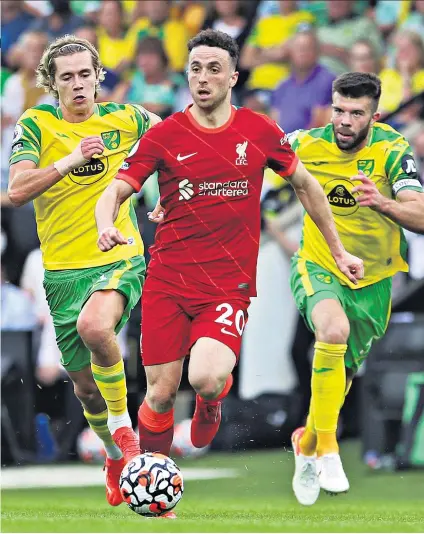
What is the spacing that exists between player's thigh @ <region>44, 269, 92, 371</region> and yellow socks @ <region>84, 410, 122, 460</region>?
16.7 inches

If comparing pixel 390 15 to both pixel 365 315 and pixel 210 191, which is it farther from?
pixel 210 191

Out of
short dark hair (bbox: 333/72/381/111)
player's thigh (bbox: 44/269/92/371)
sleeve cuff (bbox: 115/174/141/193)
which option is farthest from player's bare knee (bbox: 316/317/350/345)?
sleeve cuff (bbox: 115/174/141/193)

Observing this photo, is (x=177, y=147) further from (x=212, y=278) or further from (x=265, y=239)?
(x=265, y=239)

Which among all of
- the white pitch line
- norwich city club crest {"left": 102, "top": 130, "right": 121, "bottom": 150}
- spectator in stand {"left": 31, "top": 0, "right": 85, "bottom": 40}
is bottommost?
the white pitch line

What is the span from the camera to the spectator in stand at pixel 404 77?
14.1 metres

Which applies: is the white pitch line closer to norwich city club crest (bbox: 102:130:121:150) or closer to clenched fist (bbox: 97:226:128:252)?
norwich city club crest (bbox: 102:130:121:150)

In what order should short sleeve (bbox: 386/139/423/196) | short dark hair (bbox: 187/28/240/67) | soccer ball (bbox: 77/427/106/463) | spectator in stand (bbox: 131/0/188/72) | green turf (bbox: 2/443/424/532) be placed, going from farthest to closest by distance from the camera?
spectator in stand (bbox: 131/0/188/72) → soccer ball (bbox: 77/427/106/463) → short sleeve (bbox: 386/139/423/196) → short dark hair (bbox: 187/28/240/67) → green turf (bbox: 2/443/424/532)

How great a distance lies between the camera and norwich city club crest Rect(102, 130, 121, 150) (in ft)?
32.0

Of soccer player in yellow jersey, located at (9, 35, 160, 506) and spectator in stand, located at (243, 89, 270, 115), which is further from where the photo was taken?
spectator in stand, located at (243, 89, 270, 115)

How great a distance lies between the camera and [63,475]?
13961 millimetres

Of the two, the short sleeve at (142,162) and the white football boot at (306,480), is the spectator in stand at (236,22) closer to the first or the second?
the white football boot at (306,480)

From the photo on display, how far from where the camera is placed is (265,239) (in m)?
14.7

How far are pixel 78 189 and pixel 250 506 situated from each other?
334 cm

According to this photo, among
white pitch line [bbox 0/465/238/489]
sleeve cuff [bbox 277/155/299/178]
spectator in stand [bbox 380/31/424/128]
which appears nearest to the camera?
sleeve cuff [bbox 277/155/299/178]
